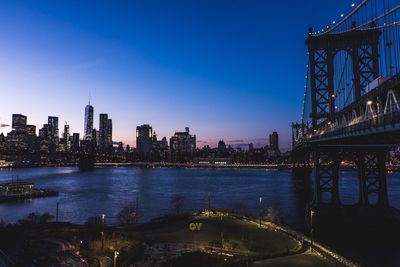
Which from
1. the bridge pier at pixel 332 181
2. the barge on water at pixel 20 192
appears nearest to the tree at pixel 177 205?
the bridge pier at pixel 332 181

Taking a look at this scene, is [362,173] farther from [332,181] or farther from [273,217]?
[273,217]

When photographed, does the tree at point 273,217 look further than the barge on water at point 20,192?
No

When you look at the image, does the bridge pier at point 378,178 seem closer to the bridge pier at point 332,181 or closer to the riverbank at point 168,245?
the bridge pier at point 332,181

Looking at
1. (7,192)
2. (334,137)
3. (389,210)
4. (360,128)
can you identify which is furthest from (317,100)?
(7,192)

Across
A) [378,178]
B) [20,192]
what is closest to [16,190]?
[20,192]

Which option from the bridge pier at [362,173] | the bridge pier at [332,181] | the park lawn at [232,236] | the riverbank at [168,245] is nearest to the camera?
the riverbank at [168,245]

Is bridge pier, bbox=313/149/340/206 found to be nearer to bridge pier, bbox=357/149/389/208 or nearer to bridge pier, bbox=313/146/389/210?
bridge pier, bbox=313/146/389/210

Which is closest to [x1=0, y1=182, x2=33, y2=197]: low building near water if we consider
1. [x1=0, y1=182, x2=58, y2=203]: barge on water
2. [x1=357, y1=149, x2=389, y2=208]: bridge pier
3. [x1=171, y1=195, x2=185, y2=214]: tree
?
[x1=0, y1=182, x2=58, y2=203]: barge on water
